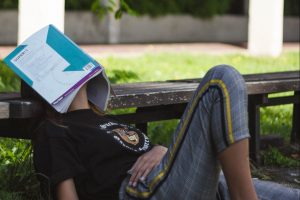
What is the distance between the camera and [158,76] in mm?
9062

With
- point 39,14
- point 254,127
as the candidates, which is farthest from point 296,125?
point 39,14

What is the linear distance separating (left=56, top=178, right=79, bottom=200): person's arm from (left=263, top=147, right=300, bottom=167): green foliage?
2.66 m

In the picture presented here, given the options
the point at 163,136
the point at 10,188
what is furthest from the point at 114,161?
the point at 163,136

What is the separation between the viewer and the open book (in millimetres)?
3178

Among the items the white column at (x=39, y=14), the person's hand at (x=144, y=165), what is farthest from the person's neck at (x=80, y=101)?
the white column at (x=39, y=14)

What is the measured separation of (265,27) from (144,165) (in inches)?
374

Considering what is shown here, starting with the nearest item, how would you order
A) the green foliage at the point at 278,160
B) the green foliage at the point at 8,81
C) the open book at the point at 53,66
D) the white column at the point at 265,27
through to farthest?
the open book at the point at 53,66 < the green foliage at the point at 278,160 < the green foliage at the point at 8,81 < the white column at the point at 265,27

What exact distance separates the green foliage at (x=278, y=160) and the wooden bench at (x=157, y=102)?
0.59 feet

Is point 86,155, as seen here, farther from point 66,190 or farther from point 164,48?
point 164,48

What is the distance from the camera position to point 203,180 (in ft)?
9.37

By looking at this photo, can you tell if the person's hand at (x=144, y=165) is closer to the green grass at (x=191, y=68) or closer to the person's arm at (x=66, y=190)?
the person's arm at (x=66, y=190)

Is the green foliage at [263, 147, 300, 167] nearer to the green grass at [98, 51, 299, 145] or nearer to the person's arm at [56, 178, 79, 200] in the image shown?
the green grass at [98, 51, 299, 145]

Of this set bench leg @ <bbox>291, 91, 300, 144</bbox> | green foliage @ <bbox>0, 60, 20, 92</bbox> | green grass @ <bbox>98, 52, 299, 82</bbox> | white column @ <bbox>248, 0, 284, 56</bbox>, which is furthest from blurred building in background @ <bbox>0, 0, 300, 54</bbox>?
bench leg @ <bbox>291, 91, 300, 144</bbox>

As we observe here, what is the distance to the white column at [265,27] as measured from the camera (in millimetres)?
12109
